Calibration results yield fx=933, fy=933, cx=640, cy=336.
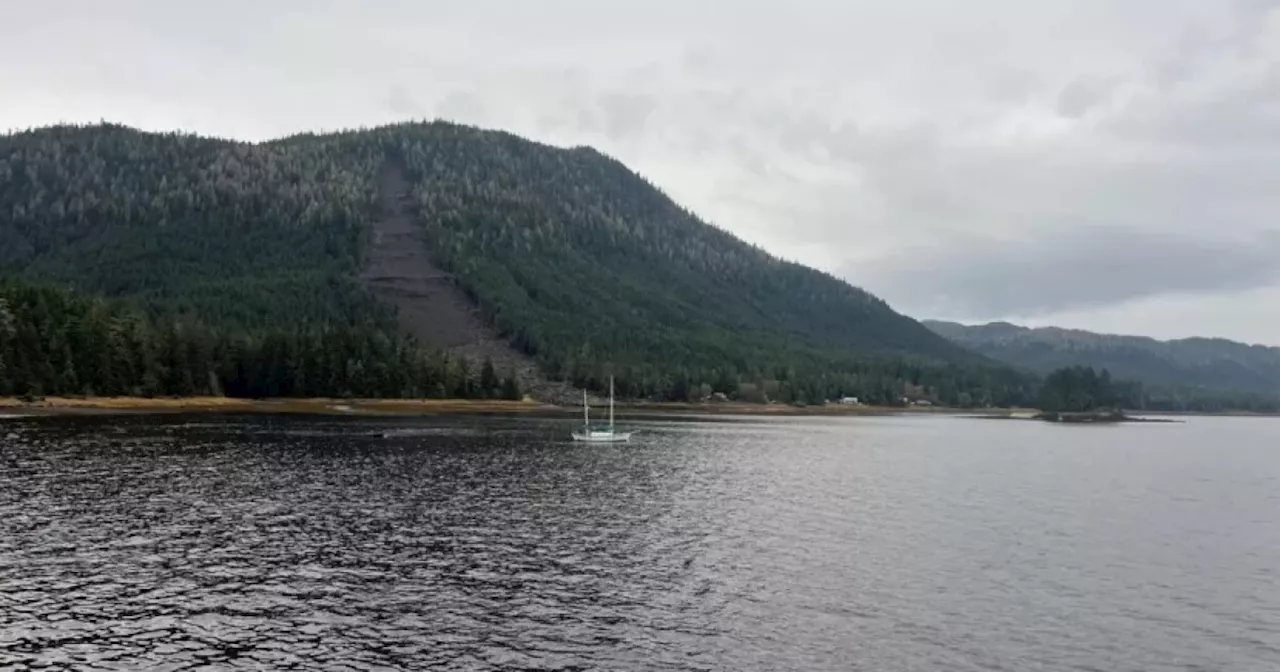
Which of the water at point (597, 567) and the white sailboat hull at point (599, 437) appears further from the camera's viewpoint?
the white sailboat hull at point (599, 437)

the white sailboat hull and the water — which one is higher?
the white sailboat hull

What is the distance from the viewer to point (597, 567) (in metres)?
53.3

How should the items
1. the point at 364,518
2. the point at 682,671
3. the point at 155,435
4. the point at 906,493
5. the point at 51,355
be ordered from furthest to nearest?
the point at 51,355 < the point at 155,435 < the point at 906,493 < the point at 364,518 < the point at 682,671

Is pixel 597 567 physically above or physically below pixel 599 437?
below

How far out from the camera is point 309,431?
147 metres

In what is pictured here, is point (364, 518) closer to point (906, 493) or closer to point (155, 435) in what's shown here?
point (906, 493)

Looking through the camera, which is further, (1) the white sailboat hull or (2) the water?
(1) the white sailboat hull

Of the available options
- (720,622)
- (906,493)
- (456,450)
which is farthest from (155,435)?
(720,622)

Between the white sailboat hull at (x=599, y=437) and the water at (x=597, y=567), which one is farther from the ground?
the white sailboat hull at (x=599, y=437)

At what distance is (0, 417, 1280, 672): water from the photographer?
37.9 m

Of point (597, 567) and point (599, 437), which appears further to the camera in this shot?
point (599, 437)

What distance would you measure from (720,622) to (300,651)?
18.2 meters

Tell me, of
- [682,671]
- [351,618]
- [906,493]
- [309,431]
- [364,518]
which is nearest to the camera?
[682,671]

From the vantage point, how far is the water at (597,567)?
124 feet
